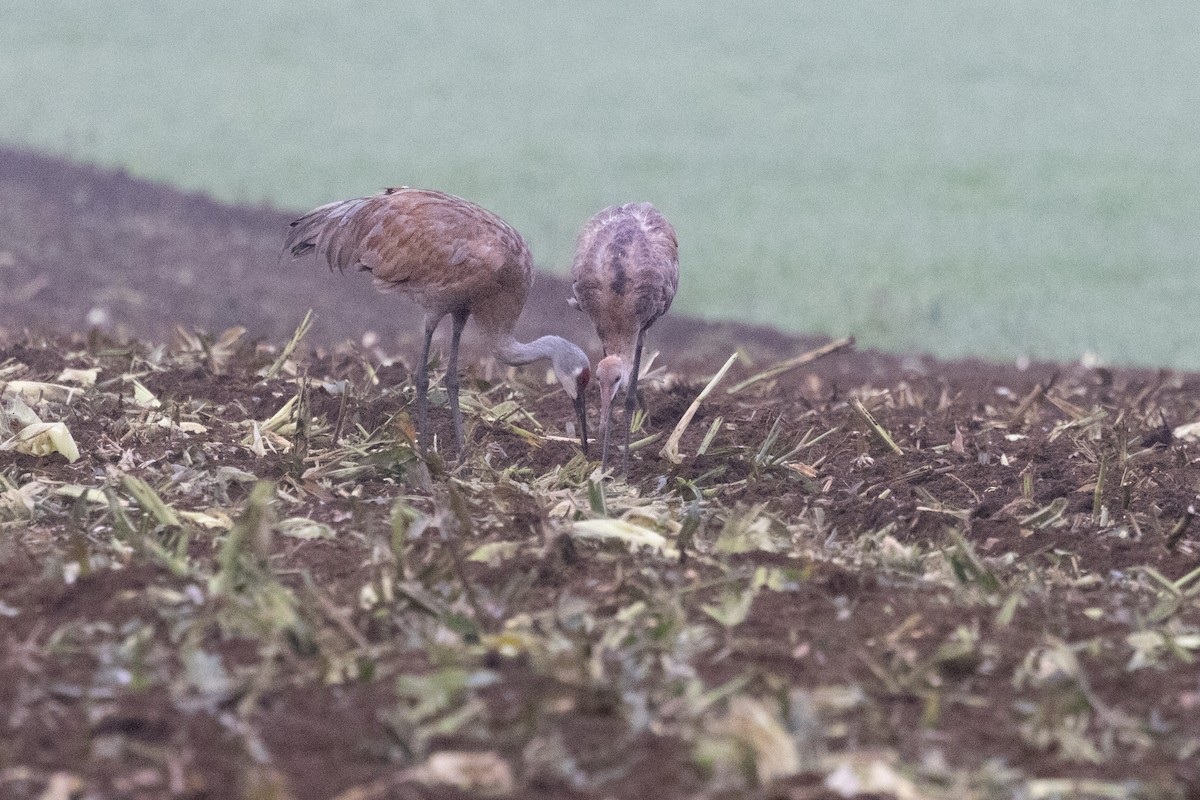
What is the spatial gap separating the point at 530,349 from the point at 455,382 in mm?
390

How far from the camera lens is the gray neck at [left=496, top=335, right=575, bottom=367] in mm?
6773

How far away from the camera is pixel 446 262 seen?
6.84 metres

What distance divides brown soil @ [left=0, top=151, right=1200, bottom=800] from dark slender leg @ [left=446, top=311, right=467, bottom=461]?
0.17 m

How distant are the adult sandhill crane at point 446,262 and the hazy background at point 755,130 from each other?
309 inches

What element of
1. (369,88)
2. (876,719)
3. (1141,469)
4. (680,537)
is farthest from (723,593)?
(369,88)

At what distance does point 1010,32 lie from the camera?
2795 centimetres

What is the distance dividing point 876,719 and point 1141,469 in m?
3.06

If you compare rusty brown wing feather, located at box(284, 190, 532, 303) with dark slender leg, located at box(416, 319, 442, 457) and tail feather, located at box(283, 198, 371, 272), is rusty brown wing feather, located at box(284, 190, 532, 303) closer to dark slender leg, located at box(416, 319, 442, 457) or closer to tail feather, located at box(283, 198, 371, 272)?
tail feather, located at box(283, 198, 371, 272)

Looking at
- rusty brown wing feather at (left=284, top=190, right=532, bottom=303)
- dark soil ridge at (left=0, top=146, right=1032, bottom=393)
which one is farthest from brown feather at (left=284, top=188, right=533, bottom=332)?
dark soil ridge at (left=0, top=146, right=1032, bottom=393)

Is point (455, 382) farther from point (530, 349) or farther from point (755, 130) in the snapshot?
point (755, 130)

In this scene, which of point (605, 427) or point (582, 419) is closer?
point (605, 427)

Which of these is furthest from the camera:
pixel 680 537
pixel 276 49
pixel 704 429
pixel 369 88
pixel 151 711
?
pixel 276 49

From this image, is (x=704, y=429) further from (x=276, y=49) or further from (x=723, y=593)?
(x=276, y=49)

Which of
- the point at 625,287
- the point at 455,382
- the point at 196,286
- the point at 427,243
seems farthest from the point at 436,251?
the point at 196,286
